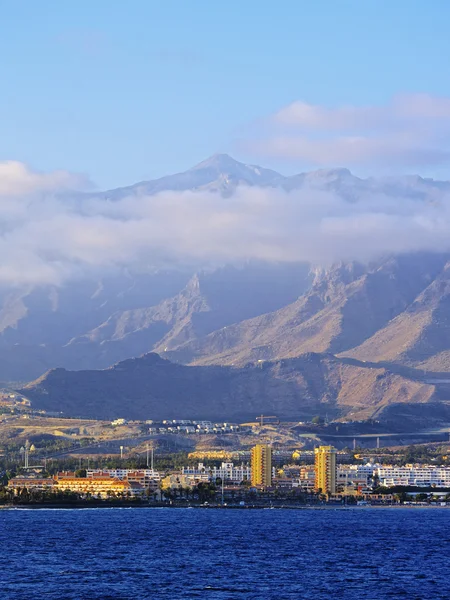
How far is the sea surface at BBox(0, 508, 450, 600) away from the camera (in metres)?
122

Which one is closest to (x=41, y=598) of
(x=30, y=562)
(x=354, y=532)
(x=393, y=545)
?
(x=30, y=562)

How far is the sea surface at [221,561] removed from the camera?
122125 millimetres

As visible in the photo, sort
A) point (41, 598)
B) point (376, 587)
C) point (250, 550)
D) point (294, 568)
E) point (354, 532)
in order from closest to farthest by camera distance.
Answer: point (41, 598), point (376, 587), point (294, 568), point (250, 550), point (354, 532)

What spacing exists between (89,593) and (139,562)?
76.9 ft

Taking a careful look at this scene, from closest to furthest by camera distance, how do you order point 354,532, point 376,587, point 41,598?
point 41,598 < point 376,587 < point 354,532

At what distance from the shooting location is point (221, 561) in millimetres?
144125

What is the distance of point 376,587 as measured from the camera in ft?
413

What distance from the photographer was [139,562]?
142 m

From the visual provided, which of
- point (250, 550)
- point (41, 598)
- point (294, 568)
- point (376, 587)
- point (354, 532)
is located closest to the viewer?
point (41, 598)

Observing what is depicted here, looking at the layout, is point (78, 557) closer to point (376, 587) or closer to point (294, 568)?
point (294, 568)

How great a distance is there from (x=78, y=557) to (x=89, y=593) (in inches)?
1063

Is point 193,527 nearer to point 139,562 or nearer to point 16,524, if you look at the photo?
point 16,524

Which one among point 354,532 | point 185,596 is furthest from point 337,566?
point 354,532

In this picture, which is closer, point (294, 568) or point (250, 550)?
point (294, 568)
